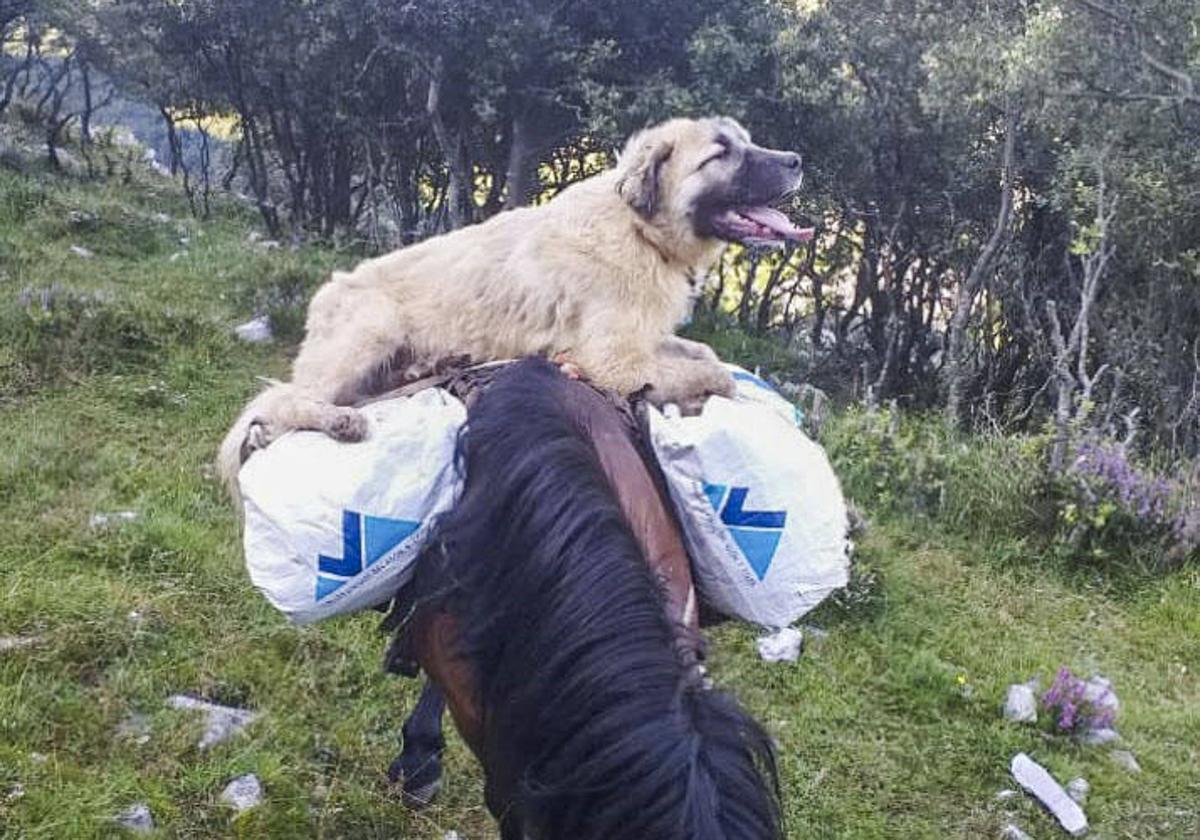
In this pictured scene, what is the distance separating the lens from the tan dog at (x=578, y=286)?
280cm

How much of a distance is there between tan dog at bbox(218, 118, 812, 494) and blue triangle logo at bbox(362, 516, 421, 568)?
0.54 metres

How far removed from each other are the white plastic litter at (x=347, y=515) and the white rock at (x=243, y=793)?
3.46ft

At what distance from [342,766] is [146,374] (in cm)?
365

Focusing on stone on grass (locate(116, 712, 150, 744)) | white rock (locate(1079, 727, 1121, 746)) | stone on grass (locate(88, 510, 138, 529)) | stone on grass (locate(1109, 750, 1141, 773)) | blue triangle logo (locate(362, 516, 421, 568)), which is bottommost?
stone on grass (locate(1109, 750, 1141, 773))

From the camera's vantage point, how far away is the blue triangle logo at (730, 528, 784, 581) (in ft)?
7.86

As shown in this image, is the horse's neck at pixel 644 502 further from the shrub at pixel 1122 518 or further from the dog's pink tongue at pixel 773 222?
the shrub at pixel 1122 518

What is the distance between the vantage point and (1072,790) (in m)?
3.87

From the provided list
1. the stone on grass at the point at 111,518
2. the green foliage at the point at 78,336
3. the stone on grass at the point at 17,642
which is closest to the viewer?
the stone on grass at the point at 17,642

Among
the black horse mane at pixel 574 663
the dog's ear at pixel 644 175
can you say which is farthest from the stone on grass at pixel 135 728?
the dog's ear at pixel 644 175

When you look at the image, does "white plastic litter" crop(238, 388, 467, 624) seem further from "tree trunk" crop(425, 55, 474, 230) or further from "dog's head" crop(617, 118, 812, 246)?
"tree trunk" crop(425, 55, 474, 230)

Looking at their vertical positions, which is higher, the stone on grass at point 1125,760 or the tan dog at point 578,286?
the tan dog at point 578,286

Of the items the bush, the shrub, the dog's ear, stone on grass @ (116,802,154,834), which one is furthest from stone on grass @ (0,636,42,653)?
the shrub

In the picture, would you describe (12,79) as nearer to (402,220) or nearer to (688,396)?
(402,220)

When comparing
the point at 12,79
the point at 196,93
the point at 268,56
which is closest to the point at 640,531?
the point at 268,56
